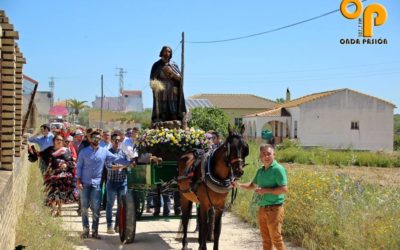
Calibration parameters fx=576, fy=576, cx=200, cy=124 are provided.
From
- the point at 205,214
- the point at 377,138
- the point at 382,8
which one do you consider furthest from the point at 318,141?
the point at 205,214

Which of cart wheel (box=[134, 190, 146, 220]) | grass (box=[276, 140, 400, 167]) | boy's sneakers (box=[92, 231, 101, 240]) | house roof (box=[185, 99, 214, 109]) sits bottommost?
boy's sneakers (box=[92, 231, 101, 240])

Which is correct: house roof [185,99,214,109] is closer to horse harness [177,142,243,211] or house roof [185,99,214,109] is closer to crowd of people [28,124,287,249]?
crowd of people [28,124,287,249]

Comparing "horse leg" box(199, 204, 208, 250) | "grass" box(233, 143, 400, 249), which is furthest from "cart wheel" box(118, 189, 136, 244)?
"grass" box(233, 143, 400, 249)

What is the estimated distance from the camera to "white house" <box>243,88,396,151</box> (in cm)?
5466

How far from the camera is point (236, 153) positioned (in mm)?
7957

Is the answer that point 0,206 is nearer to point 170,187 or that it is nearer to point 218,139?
point 170,187

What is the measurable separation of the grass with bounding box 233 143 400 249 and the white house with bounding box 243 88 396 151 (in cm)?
4375

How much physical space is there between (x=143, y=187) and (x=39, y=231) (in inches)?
93.1

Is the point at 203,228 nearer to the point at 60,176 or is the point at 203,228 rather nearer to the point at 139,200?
the point at 139,200

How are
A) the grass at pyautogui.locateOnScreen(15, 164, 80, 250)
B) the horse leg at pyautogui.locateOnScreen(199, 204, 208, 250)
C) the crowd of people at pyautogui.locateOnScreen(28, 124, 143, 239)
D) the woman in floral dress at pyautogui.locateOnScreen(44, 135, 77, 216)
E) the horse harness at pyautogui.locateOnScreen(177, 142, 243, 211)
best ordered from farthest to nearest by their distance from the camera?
1. the woman in floral dress at pyautogui.locateOnScreen(44, 135, 77, 216)
2. the crowd of people at pyautogui.locateOnScreen(28, 124, 143, 239)
3. the horse leg at pyautogui.locateOnScreen(199, 204, 208, 250)
4. the horse harness at pyautogui.locateOnScreen(177, 142, 243, 211)
5. the grass at pyautogui.locateOnScreen(15, 164, 80, 250)

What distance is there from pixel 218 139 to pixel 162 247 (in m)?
4.05

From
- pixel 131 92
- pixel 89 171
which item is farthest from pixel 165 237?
pixel 131 92

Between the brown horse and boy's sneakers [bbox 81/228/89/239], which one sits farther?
boy's sneakers [bbox 81/228/89/239]

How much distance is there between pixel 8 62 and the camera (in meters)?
7.99
